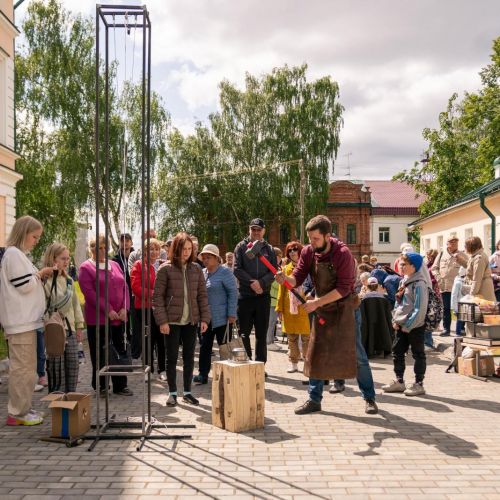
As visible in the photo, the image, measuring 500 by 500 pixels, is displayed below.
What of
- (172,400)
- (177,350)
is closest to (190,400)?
(172,400)

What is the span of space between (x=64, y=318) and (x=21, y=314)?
39.0 inches

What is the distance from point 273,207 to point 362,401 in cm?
3456

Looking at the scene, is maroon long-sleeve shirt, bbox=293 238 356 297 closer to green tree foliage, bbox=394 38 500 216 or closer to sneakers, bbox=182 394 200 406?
sneakers, bbox=182 394 200 406

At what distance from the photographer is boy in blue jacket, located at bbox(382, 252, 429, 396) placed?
25.9 ft

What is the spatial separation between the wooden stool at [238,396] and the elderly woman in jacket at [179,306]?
1021mm

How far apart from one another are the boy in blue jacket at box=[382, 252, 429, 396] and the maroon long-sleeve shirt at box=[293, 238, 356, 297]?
1.61 meters

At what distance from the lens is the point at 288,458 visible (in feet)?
17.3

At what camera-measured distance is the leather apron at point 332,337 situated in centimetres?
662

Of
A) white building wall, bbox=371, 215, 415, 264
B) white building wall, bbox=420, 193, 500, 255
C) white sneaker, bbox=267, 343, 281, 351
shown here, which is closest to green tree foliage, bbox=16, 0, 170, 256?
white building wall, bbox=420, 193, 500, 255

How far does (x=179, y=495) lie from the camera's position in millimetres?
4414

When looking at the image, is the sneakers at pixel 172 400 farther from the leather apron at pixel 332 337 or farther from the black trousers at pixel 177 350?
the leather apron at pixel 332 337

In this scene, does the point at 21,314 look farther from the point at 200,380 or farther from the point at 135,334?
the point at 135,334

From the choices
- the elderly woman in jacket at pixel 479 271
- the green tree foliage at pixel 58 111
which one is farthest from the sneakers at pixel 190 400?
the green tree foliage at pixel 58 111

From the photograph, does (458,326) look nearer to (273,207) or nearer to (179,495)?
(179,495)
